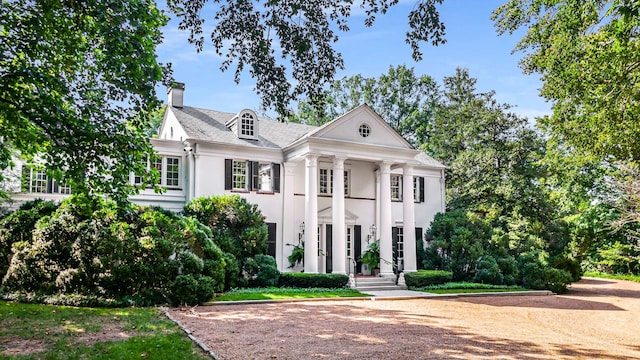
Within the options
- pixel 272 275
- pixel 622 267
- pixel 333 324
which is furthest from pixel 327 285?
pixel 622 267

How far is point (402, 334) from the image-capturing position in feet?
33.3

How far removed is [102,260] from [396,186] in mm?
15425

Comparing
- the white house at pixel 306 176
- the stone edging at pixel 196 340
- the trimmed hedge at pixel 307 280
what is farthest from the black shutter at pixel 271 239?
the stone edging at pixel 196 340

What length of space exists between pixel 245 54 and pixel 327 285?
13.0 meters

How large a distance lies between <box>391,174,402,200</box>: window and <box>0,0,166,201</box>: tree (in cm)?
1658

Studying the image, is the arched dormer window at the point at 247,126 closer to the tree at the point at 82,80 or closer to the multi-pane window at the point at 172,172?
the multi-pane window at the point at 172,172

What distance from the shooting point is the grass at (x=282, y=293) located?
15102 millimetres

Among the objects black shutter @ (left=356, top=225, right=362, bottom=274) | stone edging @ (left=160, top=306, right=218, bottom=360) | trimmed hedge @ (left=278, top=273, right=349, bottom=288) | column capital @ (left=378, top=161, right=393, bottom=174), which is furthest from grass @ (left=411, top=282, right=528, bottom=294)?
stone edging @ (left=160, top=306, right=218, bottom=360)

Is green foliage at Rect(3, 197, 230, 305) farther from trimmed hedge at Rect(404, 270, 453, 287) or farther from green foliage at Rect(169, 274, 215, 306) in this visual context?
trimmed hedge at Rect(404, 270, 453, 287)

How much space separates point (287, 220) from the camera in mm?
21328

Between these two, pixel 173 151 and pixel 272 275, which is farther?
pixel 173 151

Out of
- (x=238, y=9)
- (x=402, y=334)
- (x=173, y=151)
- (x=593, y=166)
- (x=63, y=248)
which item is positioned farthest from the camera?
(x=593, y=166)

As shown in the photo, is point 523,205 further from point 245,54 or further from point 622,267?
point 245,54

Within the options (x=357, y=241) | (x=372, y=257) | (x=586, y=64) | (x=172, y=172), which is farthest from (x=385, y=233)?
(x=586, y=64)
